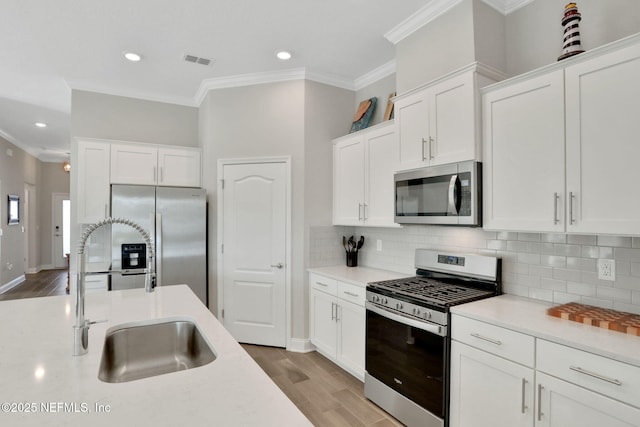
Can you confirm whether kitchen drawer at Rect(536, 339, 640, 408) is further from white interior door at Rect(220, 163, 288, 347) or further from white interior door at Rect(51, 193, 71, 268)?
white interior door at Rect(51, 193, 71, 268)

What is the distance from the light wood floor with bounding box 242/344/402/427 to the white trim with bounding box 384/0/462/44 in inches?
114

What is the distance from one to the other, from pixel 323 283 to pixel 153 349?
185 centimetres

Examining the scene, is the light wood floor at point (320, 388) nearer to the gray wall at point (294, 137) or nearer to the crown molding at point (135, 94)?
the gray wall at point (294, 137)

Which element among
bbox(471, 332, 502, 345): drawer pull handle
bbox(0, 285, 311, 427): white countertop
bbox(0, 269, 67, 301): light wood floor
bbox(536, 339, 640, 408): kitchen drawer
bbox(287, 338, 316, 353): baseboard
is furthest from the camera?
bbox(0, 269, 67, 301): light wood floor

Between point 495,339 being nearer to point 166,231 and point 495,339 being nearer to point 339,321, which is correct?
point 339,321

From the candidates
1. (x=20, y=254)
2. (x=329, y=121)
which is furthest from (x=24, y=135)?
(x=329, y=121)

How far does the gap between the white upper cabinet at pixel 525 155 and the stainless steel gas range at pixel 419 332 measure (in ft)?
1.52

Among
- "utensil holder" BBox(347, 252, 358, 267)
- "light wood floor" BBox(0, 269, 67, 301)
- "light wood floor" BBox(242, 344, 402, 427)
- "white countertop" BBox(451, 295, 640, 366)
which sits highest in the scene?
"utensil holder" BBox(347, 252, 358, 267)

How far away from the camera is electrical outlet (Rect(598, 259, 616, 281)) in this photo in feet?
5.97

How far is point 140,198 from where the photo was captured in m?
3.44

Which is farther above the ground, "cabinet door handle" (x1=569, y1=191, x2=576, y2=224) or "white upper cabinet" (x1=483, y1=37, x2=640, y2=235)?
"white upper cabinet" (x1=483, y1=37, x2=640, y2=235)

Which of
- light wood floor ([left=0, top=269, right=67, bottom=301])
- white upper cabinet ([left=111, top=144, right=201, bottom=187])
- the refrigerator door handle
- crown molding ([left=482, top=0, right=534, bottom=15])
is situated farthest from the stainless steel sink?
light wood floor ([left=0, top=269, right=67, bottom=301])

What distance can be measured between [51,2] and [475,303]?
353 cm

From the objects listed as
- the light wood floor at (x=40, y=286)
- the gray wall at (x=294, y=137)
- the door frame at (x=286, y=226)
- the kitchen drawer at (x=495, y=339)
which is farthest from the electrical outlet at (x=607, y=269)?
the light wood floor at (x=40, y=286)
